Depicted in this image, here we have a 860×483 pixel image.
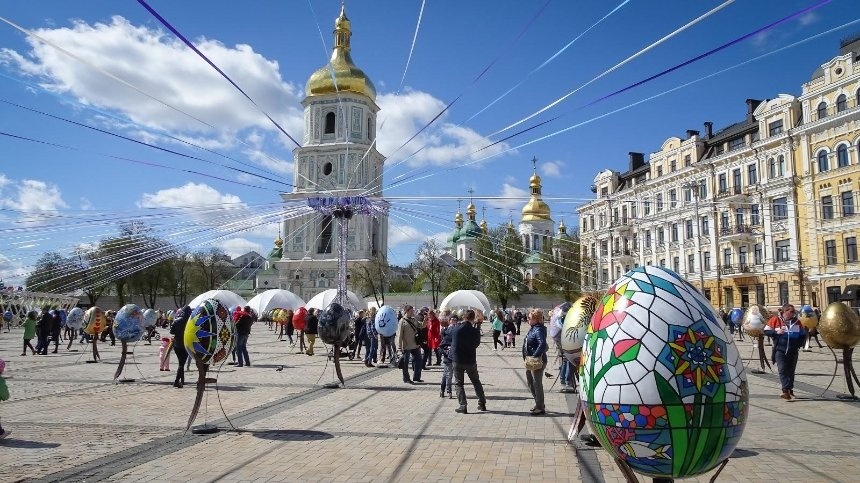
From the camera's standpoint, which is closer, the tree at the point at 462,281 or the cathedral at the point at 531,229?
the tree at the point at 462,281

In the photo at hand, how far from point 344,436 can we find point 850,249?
38994 mm

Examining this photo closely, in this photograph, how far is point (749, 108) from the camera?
4716 cm

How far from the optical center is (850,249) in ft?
121

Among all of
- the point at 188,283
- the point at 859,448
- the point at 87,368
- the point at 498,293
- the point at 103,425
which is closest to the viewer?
the point at 859,448

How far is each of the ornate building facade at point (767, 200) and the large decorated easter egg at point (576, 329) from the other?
87.7ft

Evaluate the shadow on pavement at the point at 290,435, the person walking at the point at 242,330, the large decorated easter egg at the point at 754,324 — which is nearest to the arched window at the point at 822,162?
the large decorated easter egg at the point at 754,324

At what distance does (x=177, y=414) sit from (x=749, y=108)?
48730mm

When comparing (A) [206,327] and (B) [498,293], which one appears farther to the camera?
(B) [498,293]

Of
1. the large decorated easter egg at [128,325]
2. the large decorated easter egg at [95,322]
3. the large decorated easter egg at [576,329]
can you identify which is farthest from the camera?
the large decorated easter egg at [95,322]

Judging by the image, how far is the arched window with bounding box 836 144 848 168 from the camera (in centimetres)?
3734

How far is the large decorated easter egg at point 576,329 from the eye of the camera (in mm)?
8945

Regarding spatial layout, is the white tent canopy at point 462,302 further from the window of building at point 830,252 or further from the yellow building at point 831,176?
the window of building at point 830,252

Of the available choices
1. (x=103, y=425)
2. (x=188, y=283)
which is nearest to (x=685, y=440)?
(x=103, y=425)

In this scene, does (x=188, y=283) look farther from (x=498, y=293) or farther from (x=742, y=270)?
(x=742, y=270)
